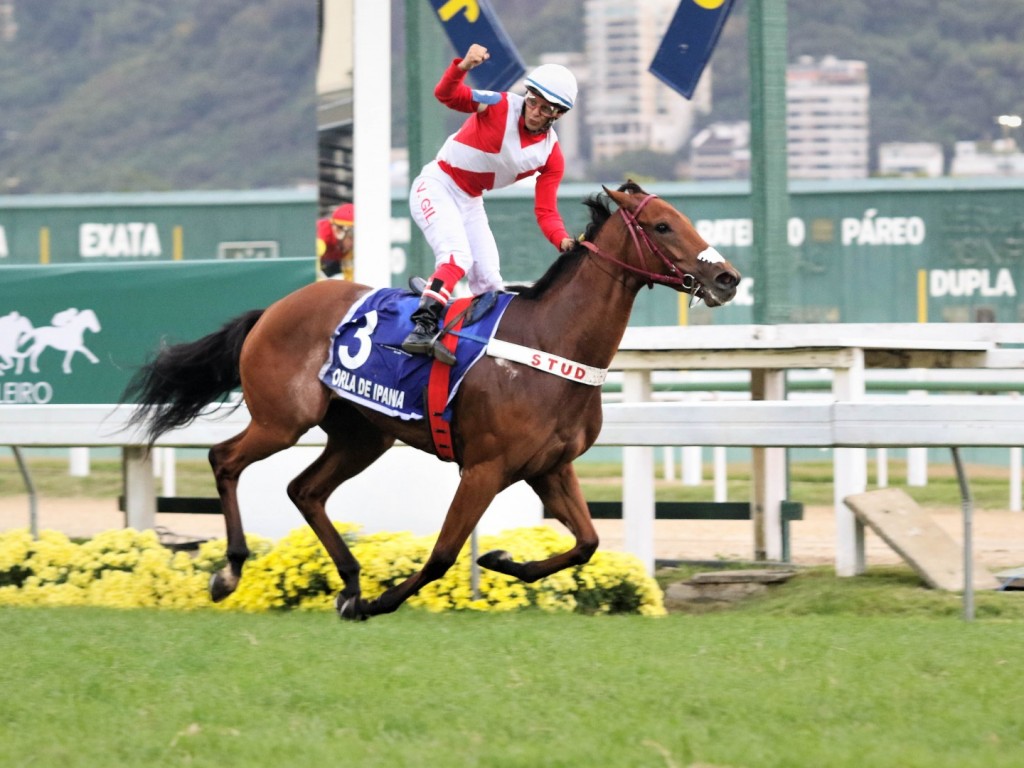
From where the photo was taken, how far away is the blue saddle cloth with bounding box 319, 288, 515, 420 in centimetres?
577

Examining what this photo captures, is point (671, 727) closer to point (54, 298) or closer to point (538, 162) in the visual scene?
point (538, 162)

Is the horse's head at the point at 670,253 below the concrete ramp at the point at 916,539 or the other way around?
the other way around

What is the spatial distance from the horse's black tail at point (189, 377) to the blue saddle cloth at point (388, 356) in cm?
68

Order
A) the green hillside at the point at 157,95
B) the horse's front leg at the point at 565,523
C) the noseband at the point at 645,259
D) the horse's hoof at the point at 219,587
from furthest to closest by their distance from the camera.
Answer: the green hillside at the point at 157,95 < the horse's hoof at the point at 219,587 < the horse's front leg at the point at 565,523 < the noseband at the point at 645,259

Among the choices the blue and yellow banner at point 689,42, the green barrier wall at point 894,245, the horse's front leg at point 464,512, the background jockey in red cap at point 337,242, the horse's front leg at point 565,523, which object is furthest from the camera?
the green barrier wall at point 894,245

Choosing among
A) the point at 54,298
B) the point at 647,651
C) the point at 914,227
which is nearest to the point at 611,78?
the point at 914,227

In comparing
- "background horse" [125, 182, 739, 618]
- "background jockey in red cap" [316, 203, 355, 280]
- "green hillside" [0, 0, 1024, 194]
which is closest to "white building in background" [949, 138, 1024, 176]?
"green hillside" [0, 0, 1024, 194]

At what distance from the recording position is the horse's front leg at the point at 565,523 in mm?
5852

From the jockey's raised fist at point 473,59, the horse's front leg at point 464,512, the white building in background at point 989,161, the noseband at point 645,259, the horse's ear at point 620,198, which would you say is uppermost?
the white building in background at point 989,161

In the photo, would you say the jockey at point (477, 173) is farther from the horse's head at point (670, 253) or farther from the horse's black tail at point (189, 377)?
the horse's black tail at point (189, 377)

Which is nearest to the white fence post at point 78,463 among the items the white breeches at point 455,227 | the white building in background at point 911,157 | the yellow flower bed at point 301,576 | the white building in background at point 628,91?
the yellow flower bed at point 301,576

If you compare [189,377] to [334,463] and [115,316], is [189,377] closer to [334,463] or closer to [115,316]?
[334,463]

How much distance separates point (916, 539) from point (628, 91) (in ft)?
A: 170

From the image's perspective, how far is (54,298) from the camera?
8.52 metres
